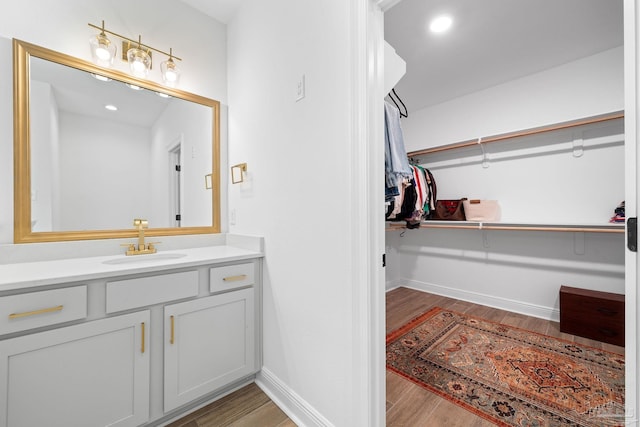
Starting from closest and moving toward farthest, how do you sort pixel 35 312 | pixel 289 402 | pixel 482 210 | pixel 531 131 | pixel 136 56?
pixel 35 312 < pixel 289 402 < pixel 136 56 < pixel 531 131 < pixel 482 210

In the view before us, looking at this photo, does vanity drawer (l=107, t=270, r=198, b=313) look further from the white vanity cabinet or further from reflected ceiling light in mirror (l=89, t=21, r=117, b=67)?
reflected ceiling light in mirror (l=89, t=21, r=117, b=67)

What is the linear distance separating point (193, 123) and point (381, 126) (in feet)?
5.09

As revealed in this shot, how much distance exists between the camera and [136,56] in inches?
67.2

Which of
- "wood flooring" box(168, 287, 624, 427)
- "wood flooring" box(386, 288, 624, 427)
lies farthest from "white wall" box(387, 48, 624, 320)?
"wood flooring" box(168, 287, 624, 427)

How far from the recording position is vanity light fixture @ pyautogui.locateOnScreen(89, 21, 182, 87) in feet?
5.21

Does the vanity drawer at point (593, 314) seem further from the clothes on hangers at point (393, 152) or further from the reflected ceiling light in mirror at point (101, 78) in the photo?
the reflected ceiling light in mirror at point (101, 78)

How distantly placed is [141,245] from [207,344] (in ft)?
2.61

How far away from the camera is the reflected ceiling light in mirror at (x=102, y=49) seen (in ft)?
5.15

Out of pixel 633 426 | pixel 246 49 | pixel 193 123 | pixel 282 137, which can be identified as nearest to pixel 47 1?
pixel 193 123

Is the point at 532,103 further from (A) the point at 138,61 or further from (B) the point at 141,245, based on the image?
(B) the point at 141,245

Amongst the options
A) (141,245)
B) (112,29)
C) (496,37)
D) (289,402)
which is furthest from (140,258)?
(496,37)

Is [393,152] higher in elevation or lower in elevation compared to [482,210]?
higher

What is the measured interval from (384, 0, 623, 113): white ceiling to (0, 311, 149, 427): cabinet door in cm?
253

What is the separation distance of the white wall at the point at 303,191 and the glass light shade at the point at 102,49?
80 centimetres
